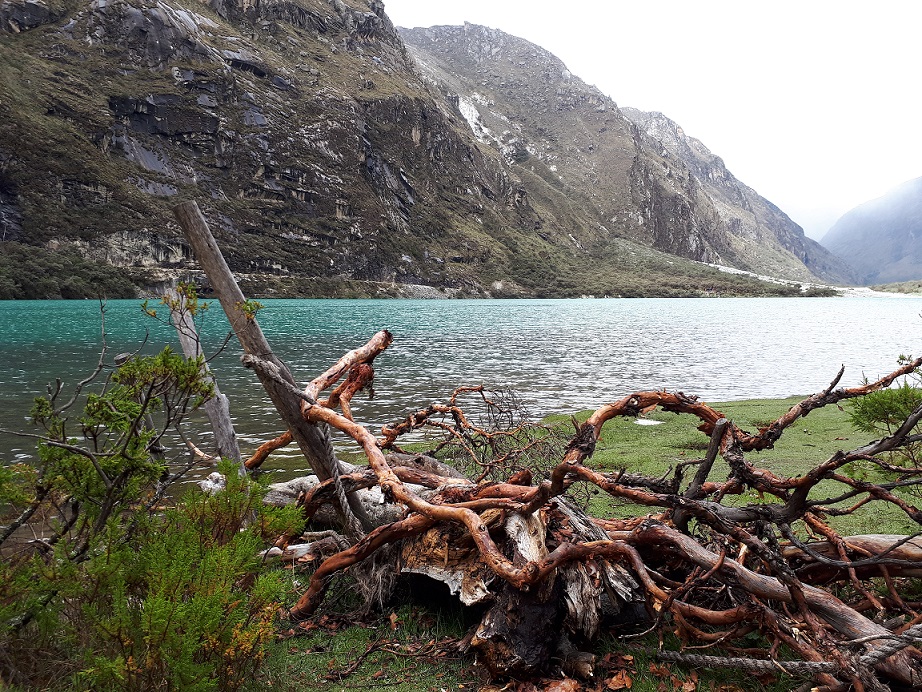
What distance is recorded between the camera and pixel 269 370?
17.9 feet

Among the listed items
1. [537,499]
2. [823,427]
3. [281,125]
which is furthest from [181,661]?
[281,125]

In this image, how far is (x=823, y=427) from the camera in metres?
15.0

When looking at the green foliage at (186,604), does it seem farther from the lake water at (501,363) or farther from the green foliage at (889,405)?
the lake water at (501,363)

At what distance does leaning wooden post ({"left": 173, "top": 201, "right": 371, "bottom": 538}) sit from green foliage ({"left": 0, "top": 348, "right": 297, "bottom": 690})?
A: 1.57 meters

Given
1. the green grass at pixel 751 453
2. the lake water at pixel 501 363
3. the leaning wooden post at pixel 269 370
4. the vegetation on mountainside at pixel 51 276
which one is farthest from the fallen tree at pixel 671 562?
the vegetation on mountainside at pixel 51 276

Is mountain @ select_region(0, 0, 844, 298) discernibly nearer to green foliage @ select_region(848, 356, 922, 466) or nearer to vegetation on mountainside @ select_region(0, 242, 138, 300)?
vegetation on mountainside @ select_region(0, 242, 138, 300)

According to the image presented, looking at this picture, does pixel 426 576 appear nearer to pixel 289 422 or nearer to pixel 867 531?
pixel 289 422

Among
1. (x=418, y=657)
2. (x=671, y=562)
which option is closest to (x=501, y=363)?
(x=671, y=562)

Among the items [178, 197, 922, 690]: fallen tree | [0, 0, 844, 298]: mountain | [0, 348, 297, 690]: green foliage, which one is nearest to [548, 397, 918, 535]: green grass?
[178, 197, 922, 690]: fallen tree

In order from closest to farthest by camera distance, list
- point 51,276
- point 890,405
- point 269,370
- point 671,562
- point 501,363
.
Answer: point 890,405, point 671,562, point 269,370, point 501,363, point 51,276

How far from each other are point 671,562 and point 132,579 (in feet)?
13.6

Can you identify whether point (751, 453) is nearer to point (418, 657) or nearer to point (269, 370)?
point (418, 657)

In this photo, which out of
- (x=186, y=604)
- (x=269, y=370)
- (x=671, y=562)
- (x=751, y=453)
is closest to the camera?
(x=186, y=604)

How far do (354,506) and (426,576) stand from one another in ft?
3.76
